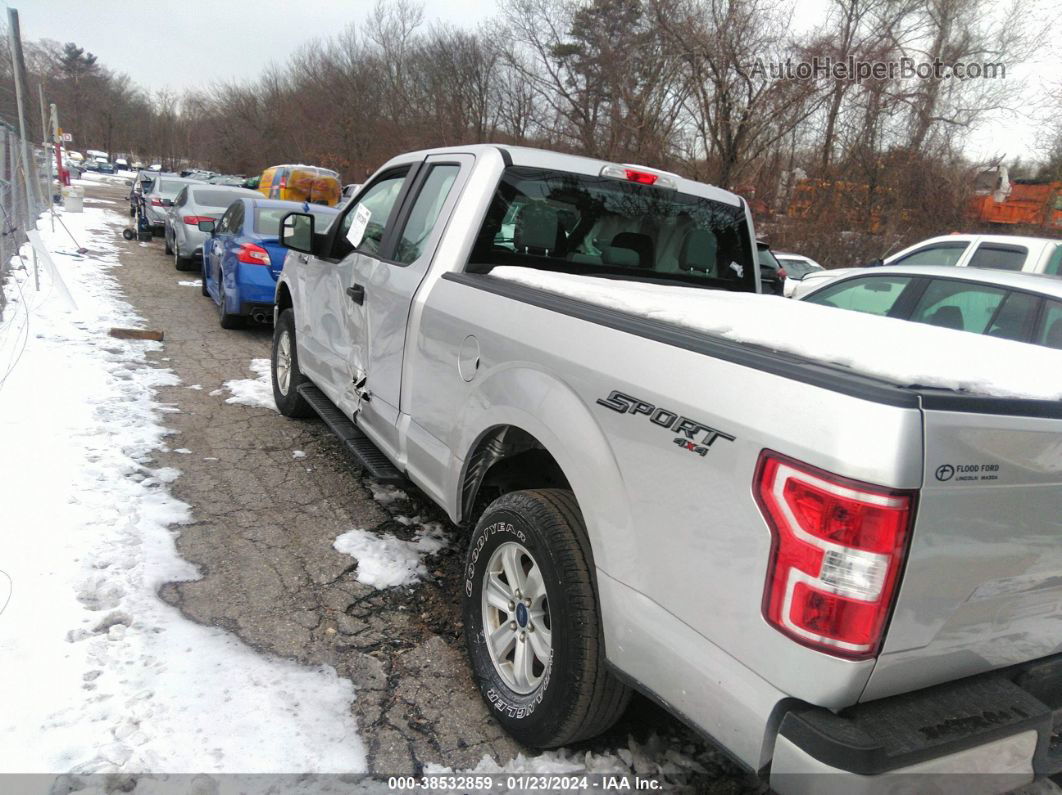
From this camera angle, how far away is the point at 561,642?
2252 mm

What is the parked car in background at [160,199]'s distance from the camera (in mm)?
17547

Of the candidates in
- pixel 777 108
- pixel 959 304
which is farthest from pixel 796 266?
pixel 959 304

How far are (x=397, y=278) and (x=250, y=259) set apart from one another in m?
5.49

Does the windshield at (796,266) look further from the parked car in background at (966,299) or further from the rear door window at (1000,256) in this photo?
the parked car in background at (966,299)

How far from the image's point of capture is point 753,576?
166 centimetres

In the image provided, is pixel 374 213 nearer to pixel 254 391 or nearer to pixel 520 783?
pixel 254 391

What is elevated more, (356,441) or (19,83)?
(19,83)

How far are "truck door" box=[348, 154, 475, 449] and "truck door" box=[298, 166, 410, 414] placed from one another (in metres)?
0.09

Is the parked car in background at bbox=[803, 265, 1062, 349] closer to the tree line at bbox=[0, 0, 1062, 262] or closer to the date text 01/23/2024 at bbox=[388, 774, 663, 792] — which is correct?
the date text 01/23/2024 at bbox=[388, 774, 663, 792]

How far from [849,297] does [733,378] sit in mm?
4638

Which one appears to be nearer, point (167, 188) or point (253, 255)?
point (253, 255)

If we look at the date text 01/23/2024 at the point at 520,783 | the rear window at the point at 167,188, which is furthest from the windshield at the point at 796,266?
the date text 01/23/2024 at the point at 520,783

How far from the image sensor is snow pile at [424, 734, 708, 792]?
8.08 ft

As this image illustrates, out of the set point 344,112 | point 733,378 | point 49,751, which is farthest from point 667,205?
point 344,112
